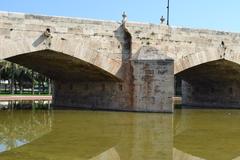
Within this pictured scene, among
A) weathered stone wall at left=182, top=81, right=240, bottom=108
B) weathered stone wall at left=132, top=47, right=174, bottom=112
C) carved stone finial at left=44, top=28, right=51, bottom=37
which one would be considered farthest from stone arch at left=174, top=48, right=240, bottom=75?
carved stone finial at left=44, top=28, right=51, bottom=37

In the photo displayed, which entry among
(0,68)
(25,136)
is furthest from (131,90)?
(0,68)

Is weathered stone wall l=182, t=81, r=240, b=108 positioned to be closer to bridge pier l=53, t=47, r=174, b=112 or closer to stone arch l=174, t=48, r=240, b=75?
stone arch l=174, t=48, r=240, b=75

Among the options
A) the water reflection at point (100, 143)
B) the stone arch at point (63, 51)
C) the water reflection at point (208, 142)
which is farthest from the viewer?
the stone arch at point (63, 51)

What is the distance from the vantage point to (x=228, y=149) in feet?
26.8

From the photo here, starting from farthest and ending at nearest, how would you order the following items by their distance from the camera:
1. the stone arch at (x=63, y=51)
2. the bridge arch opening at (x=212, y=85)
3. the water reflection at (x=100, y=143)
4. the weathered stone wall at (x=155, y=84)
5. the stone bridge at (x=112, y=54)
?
the bridge arch opening at (x=212, y=85)
the weathered stone wall at (x=155, y=84)
the stone bridge at (x=112, y=54)
the stone arch at (x=63, y=51)
the water reflection at (x=100, y=143)

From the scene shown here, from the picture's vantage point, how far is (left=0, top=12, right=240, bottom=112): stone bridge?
16188mm

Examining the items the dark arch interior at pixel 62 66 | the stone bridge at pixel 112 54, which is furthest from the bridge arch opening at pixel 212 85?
the dark arch interior at pixel 62 66

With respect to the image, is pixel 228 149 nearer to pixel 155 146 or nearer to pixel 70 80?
pixel 155 146

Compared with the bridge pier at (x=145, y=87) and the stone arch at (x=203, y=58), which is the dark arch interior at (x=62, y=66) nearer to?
the bridge pier at (x=145, y=87)

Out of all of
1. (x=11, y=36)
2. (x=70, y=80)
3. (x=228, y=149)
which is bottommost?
(x=228, y=149)

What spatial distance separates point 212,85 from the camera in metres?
26.8

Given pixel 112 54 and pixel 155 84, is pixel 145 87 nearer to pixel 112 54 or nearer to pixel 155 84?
pixel 155 84

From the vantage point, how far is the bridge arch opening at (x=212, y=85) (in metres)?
23.8

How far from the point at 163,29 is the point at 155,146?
11.1m
